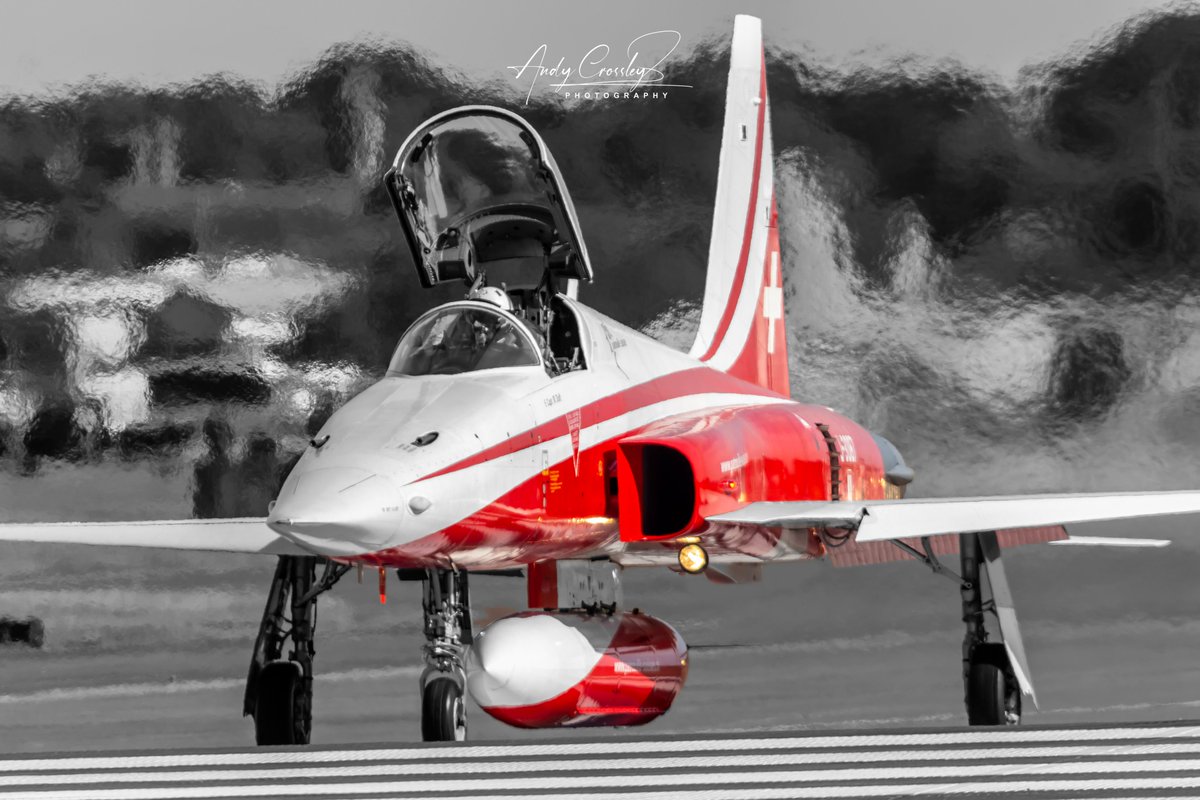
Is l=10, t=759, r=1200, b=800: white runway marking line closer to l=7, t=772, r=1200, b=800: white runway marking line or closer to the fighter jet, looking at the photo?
l=7, t=772, r=1200, b=800: white runway marking line

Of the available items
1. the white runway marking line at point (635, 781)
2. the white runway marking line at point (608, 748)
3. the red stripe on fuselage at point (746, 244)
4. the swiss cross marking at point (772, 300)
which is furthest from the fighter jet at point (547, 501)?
the swiss cross marking at point (772, 300)

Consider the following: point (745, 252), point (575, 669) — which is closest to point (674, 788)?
point (575, 669)

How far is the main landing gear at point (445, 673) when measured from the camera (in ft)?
24.6

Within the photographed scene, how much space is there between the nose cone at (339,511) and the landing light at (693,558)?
5.72 ft

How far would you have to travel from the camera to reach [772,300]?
41.7ft

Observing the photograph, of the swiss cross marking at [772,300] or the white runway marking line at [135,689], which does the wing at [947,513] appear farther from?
the white runway marking line at [135,689]

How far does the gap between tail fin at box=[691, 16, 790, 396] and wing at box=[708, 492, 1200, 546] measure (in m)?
3.31

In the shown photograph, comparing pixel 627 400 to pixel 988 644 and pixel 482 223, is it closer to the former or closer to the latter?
pixel 482 223

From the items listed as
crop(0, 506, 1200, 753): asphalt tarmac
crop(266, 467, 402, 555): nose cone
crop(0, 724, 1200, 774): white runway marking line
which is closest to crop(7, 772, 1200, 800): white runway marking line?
crop(0, 724, 1200, 774): white runway marking line

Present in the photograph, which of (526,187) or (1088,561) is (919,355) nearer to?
(1088,561)

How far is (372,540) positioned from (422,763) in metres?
1.06

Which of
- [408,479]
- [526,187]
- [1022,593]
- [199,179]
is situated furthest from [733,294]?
[408,479]

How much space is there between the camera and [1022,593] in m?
14.1

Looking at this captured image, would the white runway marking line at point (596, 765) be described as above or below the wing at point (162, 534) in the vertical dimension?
below
